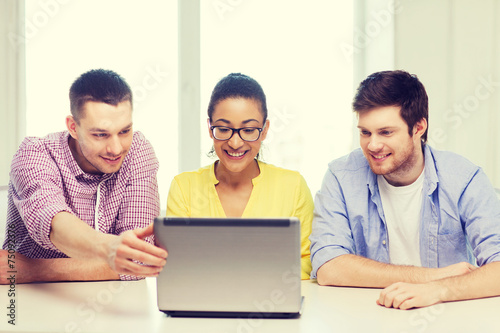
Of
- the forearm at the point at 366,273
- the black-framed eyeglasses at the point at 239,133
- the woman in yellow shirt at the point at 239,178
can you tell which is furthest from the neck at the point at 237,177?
the forearm at the point at 366,273

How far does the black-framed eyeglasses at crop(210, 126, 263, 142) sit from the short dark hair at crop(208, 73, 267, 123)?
0.32 feet

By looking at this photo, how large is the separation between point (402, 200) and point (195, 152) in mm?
1914

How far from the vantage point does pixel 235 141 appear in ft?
6.60

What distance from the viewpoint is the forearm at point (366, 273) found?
1.69 metres

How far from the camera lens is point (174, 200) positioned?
2.11m

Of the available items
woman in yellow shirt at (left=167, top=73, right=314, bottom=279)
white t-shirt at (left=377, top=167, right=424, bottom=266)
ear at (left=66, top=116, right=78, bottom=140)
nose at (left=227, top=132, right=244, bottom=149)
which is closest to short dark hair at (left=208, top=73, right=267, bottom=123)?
woman in yellow shirt at (left=167, top=73, right=314, bottom=279)

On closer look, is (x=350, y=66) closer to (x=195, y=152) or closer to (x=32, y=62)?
(x=195, y=152)

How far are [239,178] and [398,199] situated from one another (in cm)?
64

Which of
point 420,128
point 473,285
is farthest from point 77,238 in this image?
point 420,128

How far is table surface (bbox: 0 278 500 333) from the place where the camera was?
4.32 ft

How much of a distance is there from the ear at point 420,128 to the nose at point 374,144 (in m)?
0.19

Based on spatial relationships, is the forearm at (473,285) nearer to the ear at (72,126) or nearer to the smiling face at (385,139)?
the smiling face at (385,139)

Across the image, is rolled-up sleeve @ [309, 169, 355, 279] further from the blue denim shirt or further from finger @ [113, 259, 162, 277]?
finger @ [113, 259, 162, 277]

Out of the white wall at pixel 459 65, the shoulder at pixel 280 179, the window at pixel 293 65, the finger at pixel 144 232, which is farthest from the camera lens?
the window at pixel 293 65
